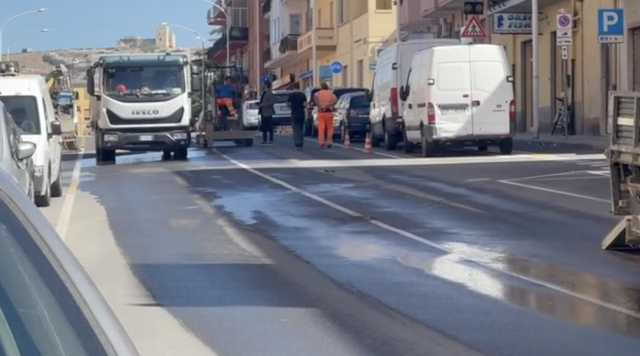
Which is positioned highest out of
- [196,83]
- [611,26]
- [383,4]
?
[383,4]

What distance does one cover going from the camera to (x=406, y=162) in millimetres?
28922

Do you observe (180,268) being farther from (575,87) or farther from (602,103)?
(575,87)

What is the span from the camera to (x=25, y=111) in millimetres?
19734

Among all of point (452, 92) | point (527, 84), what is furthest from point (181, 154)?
point (527, 84)

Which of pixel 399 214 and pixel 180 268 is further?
pixel 399 214

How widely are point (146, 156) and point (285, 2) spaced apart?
5151 centimetres

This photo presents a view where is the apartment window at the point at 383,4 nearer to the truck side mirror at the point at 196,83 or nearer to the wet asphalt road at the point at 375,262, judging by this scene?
the truck side mirror at the point at 196,83

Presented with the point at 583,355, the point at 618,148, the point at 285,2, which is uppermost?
the point at 285,2

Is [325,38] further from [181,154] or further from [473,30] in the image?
[181,154]

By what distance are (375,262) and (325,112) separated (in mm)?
24216

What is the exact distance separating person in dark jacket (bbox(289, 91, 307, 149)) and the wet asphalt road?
13.0 metres

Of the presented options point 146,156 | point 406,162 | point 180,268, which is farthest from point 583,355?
point 146,156

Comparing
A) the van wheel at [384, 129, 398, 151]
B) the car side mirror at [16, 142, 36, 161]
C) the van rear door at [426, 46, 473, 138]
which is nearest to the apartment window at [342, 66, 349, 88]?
the van wheel at [384, 129, 398, 151]

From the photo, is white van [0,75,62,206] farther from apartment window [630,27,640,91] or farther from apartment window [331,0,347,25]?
apartment window [331,0,347,25]
